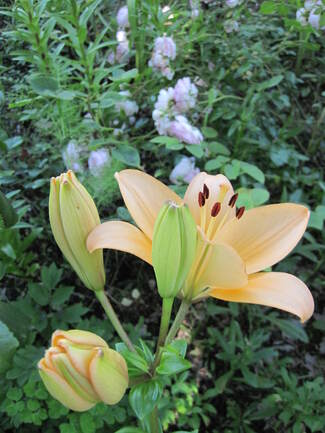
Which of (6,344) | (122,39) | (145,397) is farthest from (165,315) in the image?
(122,39)

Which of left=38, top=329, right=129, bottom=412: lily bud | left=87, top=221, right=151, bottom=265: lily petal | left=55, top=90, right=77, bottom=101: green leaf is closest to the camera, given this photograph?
left=38, top=329, right=129, bottom=412: lily bud

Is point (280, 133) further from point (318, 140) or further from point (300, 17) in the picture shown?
point (300, 17)

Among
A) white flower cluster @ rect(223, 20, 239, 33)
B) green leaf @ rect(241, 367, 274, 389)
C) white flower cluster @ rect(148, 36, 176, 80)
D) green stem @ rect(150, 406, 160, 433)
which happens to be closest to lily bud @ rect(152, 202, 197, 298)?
green stem @ rect(150, 406, 160, 433)

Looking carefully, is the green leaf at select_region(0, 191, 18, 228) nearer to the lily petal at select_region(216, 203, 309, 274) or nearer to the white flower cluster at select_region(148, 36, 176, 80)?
the lily petal at select_region(216, 203, 309, 274)

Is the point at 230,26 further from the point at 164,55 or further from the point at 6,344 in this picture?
the point at 6,344

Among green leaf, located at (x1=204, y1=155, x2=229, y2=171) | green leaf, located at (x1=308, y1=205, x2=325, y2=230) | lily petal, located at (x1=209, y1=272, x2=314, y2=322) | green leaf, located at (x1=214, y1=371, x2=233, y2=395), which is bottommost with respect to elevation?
green leaf, located at (x1=214, y1=371, x2=233, y2=395)

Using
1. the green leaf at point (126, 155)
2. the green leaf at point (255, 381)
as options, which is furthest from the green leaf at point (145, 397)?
the green leaf at point (255, 381)

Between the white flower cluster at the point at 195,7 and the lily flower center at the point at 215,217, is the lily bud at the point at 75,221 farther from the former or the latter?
the white flower cluster at the point at 195,7

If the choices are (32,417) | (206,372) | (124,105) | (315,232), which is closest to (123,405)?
(32,417)
